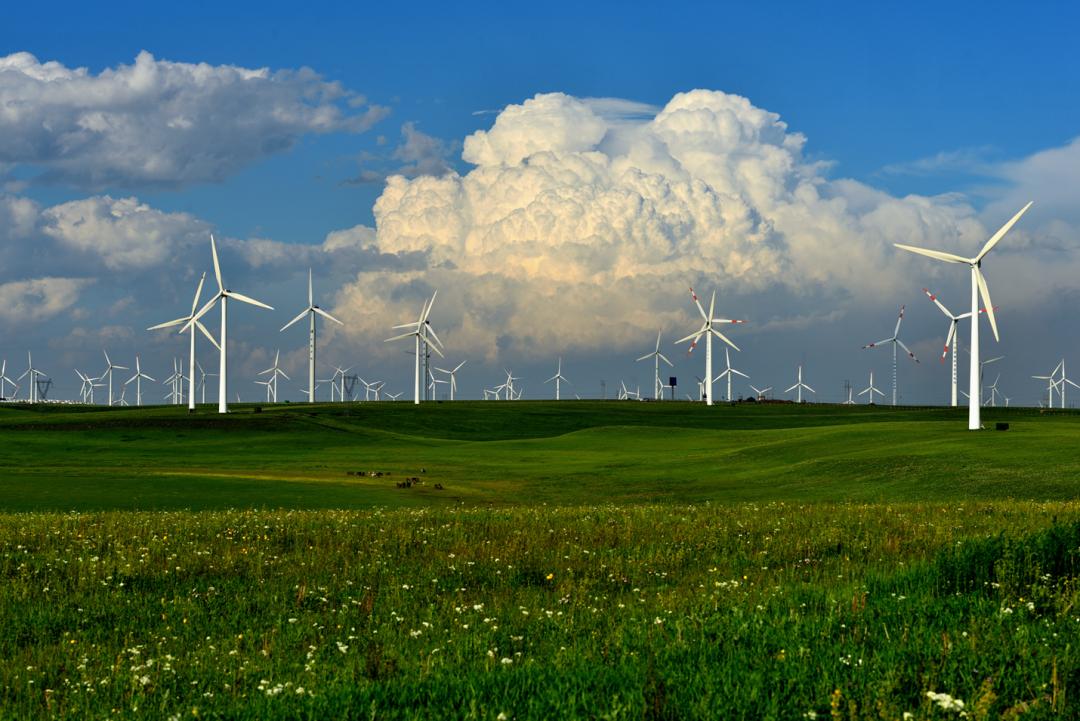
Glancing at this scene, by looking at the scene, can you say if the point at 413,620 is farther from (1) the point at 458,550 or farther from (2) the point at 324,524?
(2) the point at 324,524

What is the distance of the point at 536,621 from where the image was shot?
48.7 ft

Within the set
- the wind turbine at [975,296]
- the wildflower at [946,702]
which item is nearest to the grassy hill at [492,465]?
the wind turbine at [975,296]

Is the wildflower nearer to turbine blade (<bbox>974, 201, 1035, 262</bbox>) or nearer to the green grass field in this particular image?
the green grass field

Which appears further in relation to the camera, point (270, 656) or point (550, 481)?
point (550, 481)

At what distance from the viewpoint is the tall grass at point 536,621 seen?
398 inches

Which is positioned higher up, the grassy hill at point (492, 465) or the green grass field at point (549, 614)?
the green grass field at point (549, 614)

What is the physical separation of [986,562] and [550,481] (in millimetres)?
49340

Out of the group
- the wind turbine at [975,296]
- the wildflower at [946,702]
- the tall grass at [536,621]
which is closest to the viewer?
the wildflower at [946,702]

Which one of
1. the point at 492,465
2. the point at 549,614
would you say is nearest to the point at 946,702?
the point at 549,614

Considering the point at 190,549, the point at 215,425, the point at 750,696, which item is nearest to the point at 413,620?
the point at 750,696

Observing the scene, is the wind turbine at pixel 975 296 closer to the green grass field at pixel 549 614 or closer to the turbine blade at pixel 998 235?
the turbine blade at pixel 998 235

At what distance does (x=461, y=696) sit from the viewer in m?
10.3

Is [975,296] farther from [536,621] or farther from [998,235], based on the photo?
[536,621]

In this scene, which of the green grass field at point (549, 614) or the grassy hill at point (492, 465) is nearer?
the green grass field at point (549, 614)
